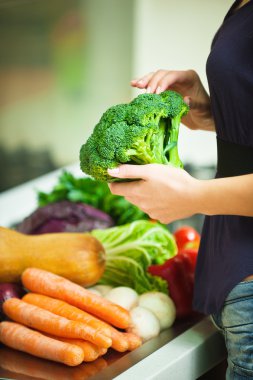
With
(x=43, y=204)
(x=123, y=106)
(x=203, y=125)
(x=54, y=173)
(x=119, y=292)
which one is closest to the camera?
(x=123, y=106)

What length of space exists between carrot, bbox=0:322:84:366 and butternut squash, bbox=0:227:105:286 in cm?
17

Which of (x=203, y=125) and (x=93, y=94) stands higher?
(x=203, y=125)

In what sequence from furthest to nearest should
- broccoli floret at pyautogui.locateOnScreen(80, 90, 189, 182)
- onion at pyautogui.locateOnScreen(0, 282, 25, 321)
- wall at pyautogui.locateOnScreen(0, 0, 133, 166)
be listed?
wall at pyautogui.locateOnScreen(0, 0, 133, 166), onion at pyautogui.locateOnScreen(0, 282, 25, 321), broccoli floret at pyautogui.locateOnScreen(80, 90, 189, 182)

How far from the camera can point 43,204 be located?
2291 millimetres

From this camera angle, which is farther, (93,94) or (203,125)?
(93,94)

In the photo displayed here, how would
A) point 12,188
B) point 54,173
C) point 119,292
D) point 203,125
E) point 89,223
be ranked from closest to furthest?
point 203,125
point 119,292
point 89,223
point 12,188
point 54,173

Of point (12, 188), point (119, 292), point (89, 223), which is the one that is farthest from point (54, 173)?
point (119, 292)

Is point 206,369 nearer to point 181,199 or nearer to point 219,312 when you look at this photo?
Result: point 219,312

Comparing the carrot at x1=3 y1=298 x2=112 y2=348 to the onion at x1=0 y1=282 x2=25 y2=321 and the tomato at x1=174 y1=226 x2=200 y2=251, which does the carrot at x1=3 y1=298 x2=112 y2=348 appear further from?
the tomato at x1=174 y1=226 x2=200 y2=251

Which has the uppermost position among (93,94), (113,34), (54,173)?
(113,34)

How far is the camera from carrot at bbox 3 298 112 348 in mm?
1547

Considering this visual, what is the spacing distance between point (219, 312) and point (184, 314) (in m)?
0.40

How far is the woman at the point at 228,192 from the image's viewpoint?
1244 millimetres

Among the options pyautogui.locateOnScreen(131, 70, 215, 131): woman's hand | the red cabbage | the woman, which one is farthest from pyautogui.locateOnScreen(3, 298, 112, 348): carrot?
pyautogui.locateOnScreen(131, 70, 215, 131): woman's hand
